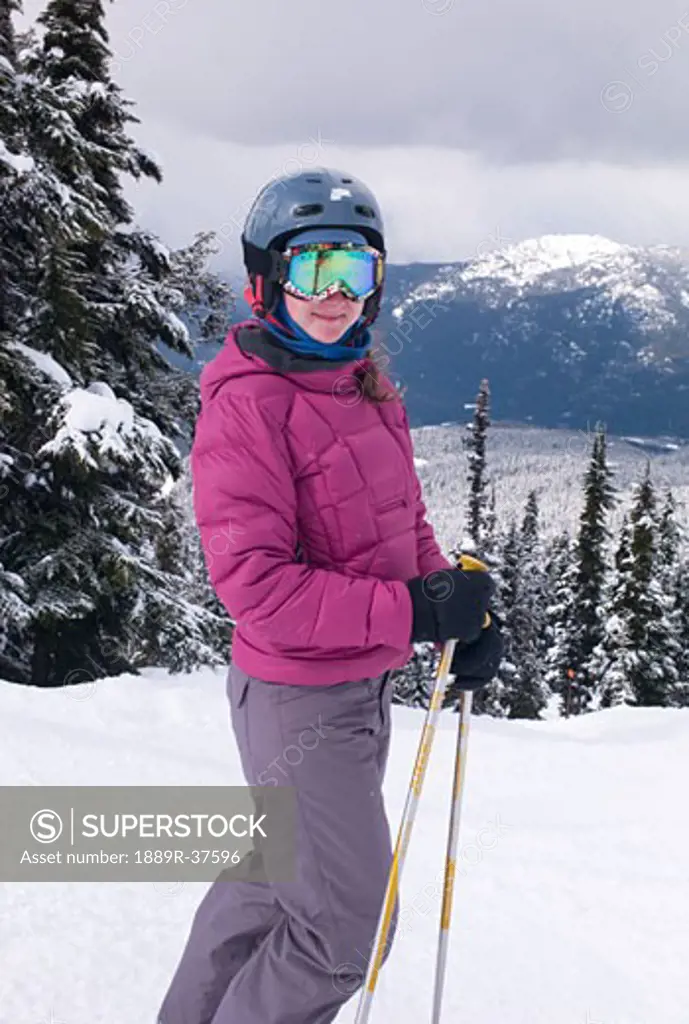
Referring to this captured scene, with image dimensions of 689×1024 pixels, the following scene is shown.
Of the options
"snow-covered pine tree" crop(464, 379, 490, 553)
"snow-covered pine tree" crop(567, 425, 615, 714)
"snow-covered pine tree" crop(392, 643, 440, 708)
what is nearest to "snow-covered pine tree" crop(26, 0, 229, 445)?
"snow-covered pine tree" crop(464, 379, 490, 553)

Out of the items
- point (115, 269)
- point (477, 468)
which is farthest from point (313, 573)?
point (477, 468)

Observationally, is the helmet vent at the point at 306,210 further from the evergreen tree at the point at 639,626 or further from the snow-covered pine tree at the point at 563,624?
the snow-covered pine tree at the point at 563,624

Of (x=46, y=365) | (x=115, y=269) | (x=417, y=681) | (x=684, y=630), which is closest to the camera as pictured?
(x=46, y=365)

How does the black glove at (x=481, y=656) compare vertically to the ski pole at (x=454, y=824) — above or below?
above

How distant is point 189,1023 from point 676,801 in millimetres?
4470

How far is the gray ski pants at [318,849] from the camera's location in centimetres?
247

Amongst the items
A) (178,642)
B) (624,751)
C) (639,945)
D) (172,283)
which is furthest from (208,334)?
(639,945)

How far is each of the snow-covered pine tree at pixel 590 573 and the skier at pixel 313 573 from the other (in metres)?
31.3

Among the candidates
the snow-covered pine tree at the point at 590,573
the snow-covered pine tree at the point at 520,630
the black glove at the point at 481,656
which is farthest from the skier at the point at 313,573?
the snow-covered pine tree at the point at 520,630

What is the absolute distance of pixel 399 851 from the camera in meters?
2.54

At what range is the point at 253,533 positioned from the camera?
2.29 metres

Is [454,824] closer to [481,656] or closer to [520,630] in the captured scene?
[481,656]

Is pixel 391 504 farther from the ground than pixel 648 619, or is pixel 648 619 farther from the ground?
pixel 391 504

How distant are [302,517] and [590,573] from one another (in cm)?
3749
